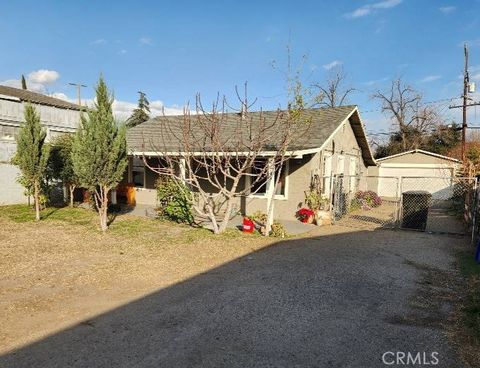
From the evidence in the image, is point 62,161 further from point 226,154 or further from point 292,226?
point 292,226

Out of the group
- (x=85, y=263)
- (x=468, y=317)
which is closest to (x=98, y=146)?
(x=85, y=263)

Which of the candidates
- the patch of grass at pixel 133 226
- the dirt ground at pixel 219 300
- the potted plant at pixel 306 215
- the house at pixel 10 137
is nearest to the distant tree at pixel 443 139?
the potted plant at pixel 306 215

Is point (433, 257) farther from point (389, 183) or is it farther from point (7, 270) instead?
point (389, 183)

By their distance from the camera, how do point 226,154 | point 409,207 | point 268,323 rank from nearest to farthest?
point 268,323 → point 226,154 → point 409,207

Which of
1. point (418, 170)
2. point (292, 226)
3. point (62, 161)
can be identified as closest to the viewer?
point (292, 226)

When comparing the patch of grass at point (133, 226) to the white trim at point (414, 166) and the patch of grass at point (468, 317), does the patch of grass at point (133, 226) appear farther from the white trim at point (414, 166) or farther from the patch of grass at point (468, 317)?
the white trim at point (414, 166)

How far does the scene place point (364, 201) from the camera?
17484 millimetres

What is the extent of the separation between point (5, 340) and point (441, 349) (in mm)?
5251

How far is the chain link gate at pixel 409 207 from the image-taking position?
11195 millimetres

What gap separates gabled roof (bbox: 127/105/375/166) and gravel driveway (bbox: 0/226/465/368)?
534 centimetres

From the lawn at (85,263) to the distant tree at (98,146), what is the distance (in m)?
1.67

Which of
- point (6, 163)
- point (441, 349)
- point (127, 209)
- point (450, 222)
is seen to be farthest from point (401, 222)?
point (6, 163)

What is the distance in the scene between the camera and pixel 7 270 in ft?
22.6

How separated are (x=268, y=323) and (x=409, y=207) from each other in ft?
28.4
